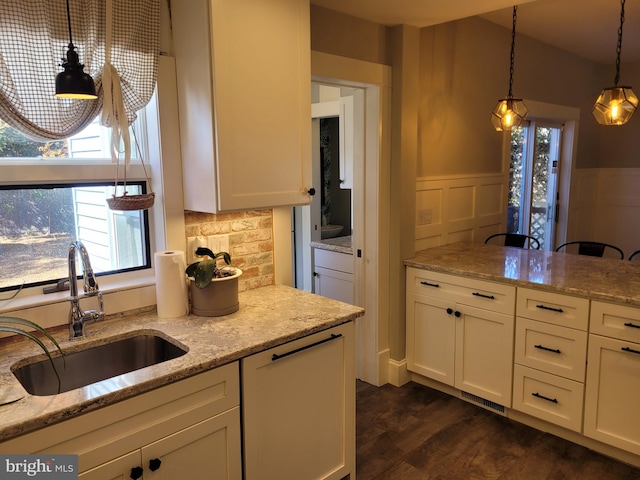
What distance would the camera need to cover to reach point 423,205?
11.0ft

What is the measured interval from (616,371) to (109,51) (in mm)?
2660

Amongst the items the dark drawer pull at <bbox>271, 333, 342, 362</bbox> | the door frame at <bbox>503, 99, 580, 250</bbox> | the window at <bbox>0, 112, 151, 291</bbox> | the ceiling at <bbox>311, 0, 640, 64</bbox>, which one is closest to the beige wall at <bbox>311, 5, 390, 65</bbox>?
the ceiling at <bbox>311, 0, 640, 64</bbox>

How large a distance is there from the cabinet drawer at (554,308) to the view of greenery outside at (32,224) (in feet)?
7.43

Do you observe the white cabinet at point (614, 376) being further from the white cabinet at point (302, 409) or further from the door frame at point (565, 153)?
the door frame at point (565, 153)

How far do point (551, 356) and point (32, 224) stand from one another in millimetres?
2544

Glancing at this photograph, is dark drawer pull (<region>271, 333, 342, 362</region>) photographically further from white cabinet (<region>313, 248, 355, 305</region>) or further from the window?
white cabinet (<region>313, 248, 355, 305</region>)

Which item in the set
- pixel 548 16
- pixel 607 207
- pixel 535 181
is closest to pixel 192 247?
pixel 548 16

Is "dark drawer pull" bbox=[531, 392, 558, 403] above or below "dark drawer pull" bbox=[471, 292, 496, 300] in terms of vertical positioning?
below

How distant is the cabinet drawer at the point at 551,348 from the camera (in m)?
2.46

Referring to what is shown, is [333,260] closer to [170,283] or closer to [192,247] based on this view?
[192,247]

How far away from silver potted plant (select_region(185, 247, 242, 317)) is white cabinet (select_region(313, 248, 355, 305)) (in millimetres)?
1416

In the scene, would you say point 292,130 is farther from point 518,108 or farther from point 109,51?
point 518,108

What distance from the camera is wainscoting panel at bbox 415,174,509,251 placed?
11.1ft

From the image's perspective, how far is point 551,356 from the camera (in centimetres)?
257
